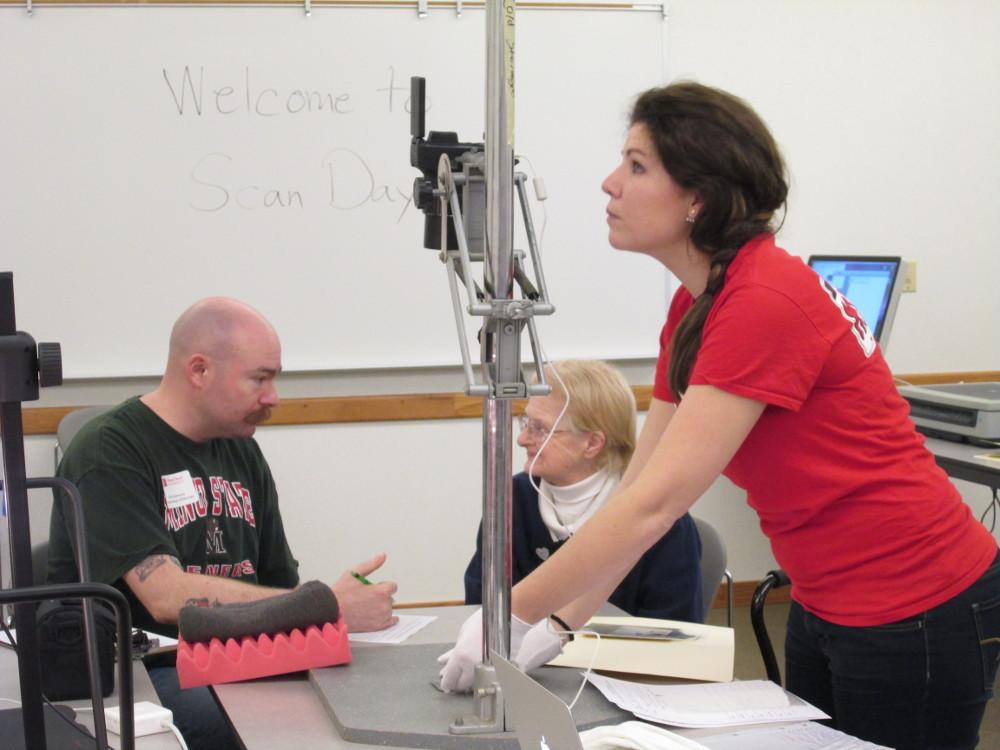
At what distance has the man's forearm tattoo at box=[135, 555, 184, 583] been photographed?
1.99 meters

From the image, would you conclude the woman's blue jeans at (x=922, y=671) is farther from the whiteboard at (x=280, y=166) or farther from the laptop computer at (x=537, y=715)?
the whiteboard at (x=280, y=166)

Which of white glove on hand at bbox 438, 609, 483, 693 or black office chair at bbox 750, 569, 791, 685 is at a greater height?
white glove on hand at bbox 438, 609, 483, 693

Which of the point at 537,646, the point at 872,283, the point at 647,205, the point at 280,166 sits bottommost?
the point at 537,646

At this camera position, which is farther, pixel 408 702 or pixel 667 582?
pixel 667 582

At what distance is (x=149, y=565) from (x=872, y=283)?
2.32 m

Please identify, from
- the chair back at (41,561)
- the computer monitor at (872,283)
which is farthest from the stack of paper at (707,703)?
the computer monitor at (872,283)

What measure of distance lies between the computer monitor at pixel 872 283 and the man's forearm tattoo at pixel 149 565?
80.7 inches

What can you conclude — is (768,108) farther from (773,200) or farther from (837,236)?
(773,200)

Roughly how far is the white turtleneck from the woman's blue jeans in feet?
2.61

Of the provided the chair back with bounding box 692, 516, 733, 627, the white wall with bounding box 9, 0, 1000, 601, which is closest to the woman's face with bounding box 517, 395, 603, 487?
the chair back with bounding box 692, 516, 733, 627

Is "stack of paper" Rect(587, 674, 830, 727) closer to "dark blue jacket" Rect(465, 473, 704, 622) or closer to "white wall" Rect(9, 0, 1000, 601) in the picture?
"dark blue jacket" Rect(465, 473, 704, 622)

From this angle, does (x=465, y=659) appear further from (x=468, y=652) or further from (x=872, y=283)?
(x=872, y=283)

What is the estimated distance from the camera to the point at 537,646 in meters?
1.43

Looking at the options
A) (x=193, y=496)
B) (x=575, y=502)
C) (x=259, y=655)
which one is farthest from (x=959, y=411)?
(x=259, y=655)
